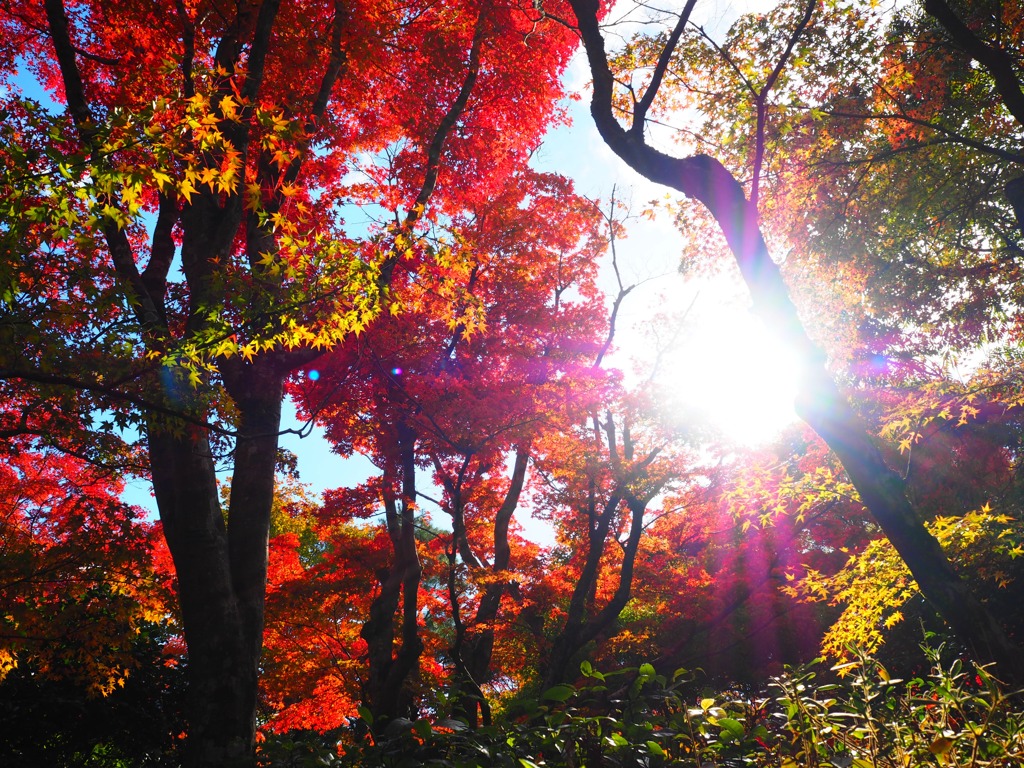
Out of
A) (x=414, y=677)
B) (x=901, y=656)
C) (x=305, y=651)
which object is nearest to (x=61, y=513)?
(x=305, y=651)

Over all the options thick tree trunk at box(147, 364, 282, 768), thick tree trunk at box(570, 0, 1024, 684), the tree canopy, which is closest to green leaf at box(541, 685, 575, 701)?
the tree canopy

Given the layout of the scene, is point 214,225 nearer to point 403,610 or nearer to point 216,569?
point 216,569

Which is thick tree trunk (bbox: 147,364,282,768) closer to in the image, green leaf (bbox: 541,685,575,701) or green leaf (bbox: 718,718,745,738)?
green leaf (bbox: 541,685,575,701)

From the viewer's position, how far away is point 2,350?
3.37 m

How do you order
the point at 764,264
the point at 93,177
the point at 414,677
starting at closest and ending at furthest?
the point at 93,177, the point at 764,264, the point at 414,677

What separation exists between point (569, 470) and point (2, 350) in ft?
27.1

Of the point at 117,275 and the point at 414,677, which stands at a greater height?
the point at 117,275

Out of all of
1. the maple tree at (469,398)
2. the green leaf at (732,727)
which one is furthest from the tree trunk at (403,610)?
the green leaf at (732,727)

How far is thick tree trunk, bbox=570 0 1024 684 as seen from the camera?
3.59 m

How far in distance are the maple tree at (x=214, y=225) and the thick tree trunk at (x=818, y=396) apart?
205 cm

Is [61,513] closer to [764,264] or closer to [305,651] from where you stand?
[305,651]

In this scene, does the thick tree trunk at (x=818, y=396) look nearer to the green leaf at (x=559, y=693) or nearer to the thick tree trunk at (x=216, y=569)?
the green leaf at (x=559, y=693)

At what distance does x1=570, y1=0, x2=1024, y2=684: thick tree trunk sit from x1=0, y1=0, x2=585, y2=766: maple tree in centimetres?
205

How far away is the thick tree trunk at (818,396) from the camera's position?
3592mm
